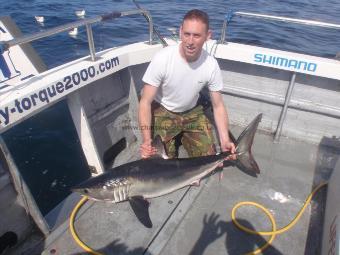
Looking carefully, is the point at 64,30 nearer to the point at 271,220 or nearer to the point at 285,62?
the point at 285,62

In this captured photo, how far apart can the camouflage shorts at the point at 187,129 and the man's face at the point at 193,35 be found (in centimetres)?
100

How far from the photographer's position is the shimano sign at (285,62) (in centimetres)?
454

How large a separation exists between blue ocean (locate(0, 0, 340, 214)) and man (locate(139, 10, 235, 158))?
5.92 ft

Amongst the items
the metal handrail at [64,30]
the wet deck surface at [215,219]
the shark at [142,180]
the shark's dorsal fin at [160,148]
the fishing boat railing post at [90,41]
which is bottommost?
the wet deck surface at [215,219]

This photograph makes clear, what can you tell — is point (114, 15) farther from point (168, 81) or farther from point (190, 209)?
point (190, 209)

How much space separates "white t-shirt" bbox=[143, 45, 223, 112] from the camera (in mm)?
4016

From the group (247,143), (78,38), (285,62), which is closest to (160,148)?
(247,143)

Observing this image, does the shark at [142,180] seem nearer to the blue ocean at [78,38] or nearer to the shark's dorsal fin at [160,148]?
the shark's dorsal fin at [160,148]

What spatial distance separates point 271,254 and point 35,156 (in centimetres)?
435

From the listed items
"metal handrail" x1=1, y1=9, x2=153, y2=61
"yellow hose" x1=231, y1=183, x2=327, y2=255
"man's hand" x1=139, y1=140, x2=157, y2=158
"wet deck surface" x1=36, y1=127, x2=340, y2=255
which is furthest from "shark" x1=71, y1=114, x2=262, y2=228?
"metal handrail" x1=1, y1=9, x2=153, y2=61

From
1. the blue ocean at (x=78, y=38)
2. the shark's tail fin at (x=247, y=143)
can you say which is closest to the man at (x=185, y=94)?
the shark's tail fin at (x=247, y=143)

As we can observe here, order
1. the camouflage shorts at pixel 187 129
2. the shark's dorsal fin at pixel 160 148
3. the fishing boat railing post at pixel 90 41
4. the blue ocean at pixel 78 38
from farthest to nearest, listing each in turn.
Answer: the blue ocean at pixel 78 38, the camouflage shorts at pixel 187 129, the fishing boat railing post at pixel 90 41, the shark's dorsal fin at pixel 160 148

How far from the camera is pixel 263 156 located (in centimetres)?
511

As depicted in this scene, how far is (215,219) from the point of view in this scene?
12.8 ft
